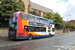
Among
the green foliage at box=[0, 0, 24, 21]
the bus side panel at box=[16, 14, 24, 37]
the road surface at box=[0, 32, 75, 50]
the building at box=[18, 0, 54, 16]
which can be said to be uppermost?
the building at box=[18, 0, 54, 16]

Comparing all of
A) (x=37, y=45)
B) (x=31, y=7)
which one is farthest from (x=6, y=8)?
(x=31, y=7)

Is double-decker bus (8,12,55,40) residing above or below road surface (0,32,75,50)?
above

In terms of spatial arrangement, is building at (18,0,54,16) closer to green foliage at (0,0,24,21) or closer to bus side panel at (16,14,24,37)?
green foliage at (0,0,24,21)

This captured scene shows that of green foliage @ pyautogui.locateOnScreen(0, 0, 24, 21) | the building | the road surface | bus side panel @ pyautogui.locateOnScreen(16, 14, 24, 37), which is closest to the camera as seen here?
the road surface

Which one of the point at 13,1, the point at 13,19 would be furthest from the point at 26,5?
the point at 13,19

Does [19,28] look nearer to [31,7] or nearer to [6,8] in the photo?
[6,8]

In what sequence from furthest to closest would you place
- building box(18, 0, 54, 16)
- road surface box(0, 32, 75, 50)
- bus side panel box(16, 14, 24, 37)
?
1. building box(18, 0, 54, 16)
2. bus side panel box(16, 14, 24, 37)
3. road surface box(0, 32, 75, 50)

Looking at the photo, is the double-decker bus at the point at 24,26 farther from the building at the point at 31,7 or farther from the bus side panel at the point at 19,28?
the building at the point at 31,7

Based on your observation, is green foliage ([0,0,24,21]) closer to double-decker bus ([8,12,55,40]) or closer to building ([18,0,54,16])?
double-decker bus ([8,12,55,40])

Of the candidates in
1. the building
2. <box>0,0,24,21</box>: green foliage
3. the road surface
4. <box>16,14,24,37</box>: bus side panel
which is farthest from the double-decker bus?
the building

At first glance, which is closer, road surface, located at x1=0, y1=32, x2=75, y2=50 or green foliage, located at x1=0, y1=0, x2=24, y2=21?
road surface, located at x1=0, y1=32, x2=75, y2=50

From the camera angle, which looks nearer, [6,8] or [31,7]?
[6,8]

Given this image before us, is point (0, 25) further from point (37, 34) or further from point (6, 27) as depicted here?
point (37, 34)

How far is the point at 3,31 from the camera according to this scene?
17125mm
